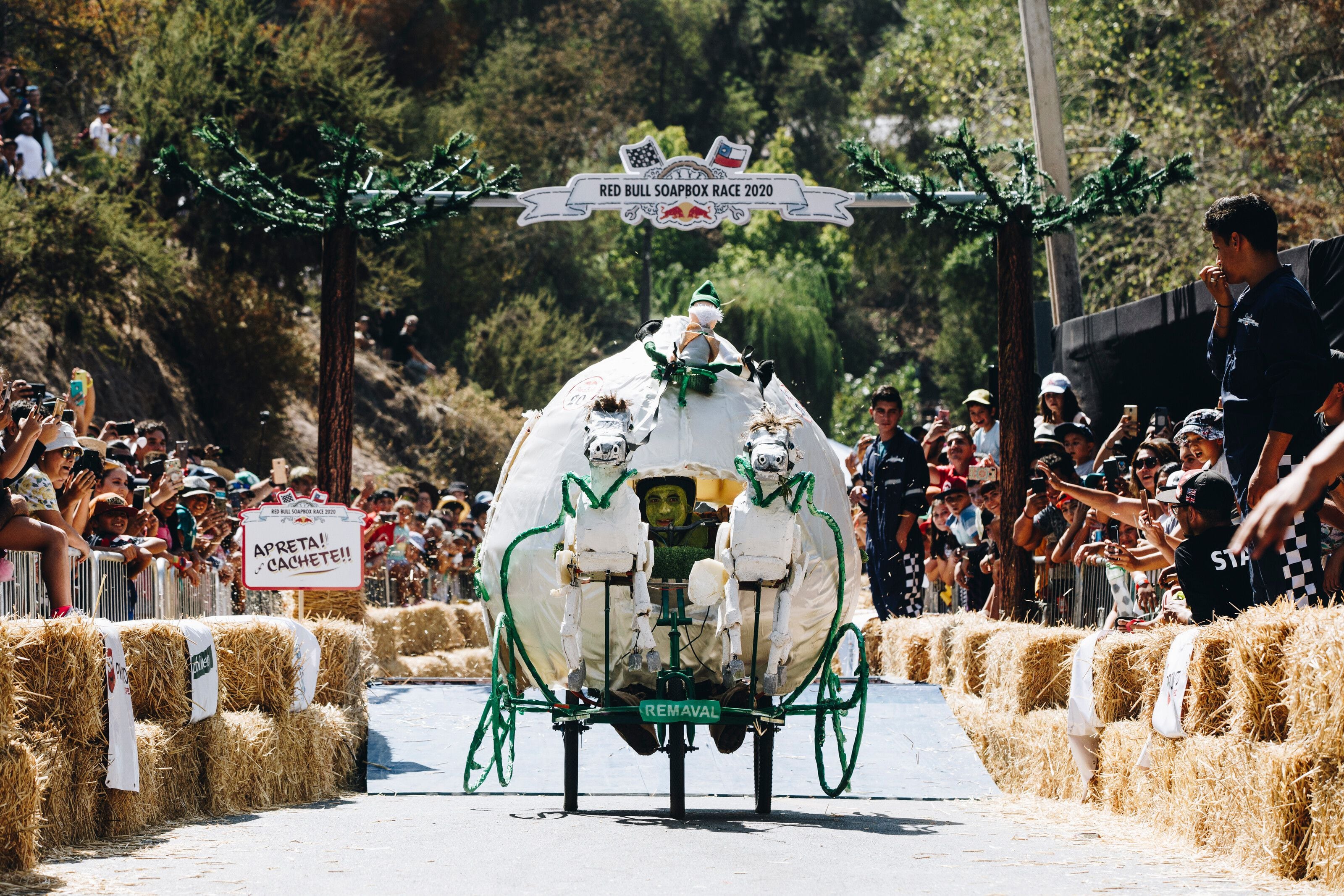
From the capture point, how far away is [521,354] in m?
45.2

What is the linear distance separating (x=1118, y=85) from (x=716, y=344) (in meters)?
27.1

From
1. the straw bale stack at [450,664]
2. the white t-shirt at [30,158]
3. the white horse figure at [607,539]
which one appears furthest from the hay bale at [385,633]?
the white t-shirt at [30,158]

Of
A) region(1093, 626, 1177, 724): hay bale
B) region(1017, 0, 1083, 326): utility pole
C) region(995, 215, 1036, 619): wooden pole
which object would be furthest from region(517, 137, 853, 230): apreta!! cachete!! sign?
region(1093, 626, 1177, 724): hay bale

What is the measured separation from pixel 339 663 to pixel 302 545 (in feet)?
4.48

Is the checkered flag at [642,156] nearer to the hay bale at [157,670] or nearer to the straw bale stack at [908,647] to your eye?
the straw bale stack at [908,647]

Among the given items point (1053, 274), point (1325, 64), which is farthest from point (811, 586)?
point (1325, 64)

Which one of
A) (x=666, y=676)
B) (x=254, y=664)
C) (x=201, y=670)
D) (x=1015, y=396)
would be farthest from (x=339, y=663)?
(x=1015, y=396)

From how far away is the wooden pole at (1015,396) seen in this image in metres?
13.4

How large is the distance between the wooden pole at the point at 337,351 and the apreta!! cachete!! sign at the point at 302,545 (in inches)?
76.2

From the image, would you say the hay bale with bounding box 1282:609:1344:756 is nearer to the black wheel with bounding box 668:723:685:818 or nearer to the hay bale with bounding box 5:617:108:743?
the black wheel with bounding box 668:723:685:818

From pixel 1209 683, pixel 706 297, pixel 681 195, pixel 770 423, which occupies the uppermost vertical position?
pixel 681 195

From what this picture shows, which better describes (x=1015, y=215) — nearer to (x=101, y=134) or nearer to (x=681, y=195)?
(x=681, y=195)

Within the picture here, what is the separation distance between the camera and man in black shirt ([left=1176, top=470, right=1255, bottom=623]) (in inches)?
332

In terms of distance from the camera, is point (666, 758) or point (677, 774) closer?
point (677, 774)
